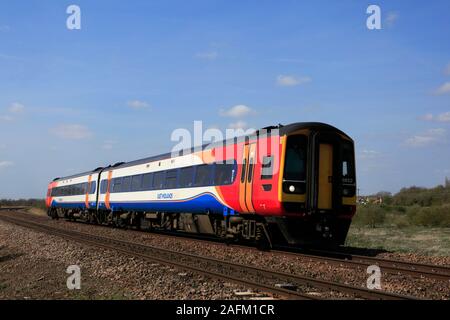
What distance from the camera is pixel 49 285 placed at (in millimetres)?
9906

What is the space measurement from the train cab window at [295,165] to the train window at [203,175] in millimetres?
3932

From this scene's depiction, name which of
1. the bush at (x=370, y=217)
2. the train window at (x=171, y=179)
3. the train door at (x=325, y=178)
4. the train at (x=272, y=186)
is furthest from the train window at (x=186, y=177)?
the bush at (x=370, y=217)

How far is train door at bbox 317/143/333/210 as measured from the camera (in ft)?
43.4

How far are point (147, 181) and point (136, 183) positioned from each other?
1.61 meters

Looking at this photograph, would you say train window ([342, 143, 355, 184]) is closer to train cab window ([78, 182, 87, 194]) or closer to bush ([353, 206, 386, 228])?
bush ([353, 206, 386, 228])

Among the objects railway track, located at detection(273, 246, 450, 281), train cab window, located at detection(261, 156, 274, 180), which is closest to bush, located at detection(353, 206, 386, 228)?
railway track, located at detection(273, 246, 450, 281)

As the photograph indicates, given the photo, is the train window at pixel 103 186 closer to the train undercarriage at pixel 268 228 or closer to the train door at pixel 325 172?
the train undercarriage at pixel 268 228

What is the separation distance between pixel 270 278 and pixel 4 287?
541 centimetres

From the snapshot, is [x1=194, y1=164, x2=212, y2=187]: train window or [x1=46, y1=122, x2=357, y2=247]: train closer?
[x1=46, y1=122, x2=357, y2=247]: train

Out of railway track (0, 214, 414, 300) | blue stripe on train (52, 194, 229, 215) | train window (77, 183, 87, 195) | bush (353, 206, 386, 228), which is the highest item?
train window (77, 183, 87, 195)

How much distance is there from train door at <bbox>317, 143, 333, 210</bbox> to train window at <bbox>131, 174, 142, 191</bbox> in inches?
452

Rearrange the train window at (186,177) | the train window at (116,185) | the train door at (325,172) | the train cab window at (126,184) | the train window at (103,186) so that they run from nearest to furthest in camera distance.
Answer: the train door at (325,172), the train window at (186,177), the train cab window at (126,184), the train window at (116,185), the train window at (103,186)

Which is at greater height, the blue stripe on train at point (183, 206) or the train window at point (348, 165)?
the train window at point (348, 165)

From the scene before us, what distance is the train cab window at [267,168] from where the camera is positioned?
1315 centimetres
